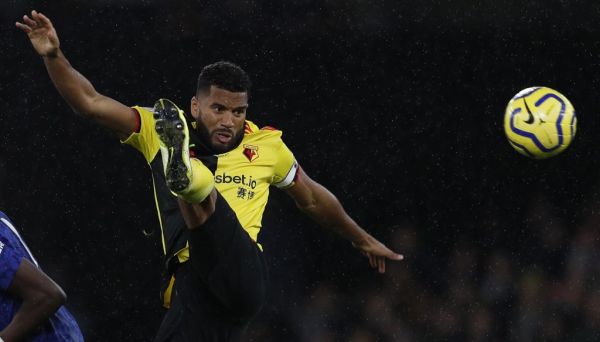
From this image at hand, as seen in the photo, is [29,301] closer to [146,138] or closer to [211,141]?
[146,138]

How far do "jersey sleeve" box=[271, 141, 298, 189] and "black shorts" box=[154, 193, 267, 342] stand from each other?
1.66ft

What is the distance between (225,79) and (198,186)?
0.89 meters

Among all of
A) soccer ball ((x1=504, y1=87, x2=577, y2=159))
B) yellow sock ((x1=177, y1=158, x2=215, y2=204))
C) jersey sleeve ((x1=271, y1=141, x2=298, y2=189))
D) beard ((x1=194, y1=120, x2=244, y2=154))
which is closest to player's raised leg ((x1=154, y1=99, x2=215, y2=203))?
yellow sock ((x1=177, y1=158, x2=215, y2=204))

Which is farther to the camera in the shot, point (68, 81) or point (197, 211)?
point (68, 81)

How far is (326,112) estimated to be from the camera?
6844 mm

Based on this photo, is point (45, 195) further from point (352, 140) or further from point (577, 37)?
point (577, 37)

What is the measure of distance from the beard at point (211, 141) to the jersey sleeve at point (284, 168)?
0.22 metres

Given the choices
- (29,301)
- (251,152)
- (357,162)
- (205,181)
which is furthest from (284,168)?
(357,162)

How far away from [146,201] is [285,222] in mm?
939

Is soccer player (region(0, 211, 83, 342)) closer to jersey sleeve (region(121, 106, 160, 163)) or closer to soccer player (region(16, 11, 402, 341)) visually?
soccer player (region(16, 11, 402, 341))

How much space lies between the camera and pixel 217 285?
373cm

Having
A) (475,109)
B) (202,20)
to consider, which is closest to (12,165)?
(202,20)

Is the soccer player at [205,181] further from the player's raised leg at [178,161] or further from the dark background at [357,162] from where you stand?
the dark background at [357,162]

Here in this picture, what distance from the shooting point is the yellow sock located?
11.1 ft
